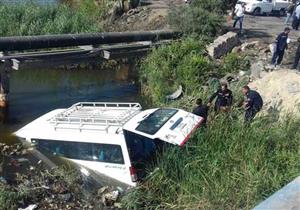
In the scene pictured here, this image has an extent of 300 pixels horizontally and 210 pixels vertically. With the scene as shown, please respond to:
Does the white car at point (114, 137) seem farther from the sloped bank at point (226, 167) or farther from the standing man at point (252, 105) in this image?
the standing man at point (252, 105)

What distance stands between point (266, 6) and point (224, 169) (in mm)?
24931

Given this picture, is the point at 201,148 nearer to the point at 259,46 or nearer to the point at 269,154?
the point at 269,154

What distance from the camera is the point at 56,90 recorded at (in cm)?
1872

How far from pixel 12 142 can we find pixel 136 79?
7.77m

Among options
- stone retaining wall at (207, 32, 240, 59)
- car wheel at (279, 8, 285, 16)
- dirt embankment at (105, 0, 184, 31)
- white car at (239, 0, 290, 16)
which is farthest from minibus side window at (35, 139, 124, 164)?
car wheel at (279, 8, 285, 16)

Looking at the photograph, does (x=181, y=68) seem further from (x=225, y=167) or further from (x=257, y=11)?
(x=257, y=11)

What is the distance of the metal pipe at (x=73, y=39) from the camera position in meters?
16.3

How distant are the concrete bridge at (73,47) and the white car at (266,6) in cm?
1168

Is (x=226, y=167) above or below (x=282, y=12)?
above

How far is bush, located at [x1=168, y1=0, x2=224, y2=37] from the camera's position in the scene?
21453mm

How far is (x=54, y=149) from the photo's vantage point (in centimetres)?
1154

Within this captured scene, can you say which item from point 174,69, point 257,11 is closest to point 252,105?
point 174,69

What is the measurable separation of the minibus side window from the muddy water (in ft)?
10.8

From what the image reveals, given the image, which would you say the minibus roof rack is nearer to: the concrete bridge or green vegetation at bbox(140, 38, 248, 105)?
green vegetation at bbox(140, 38, 248, 105)
